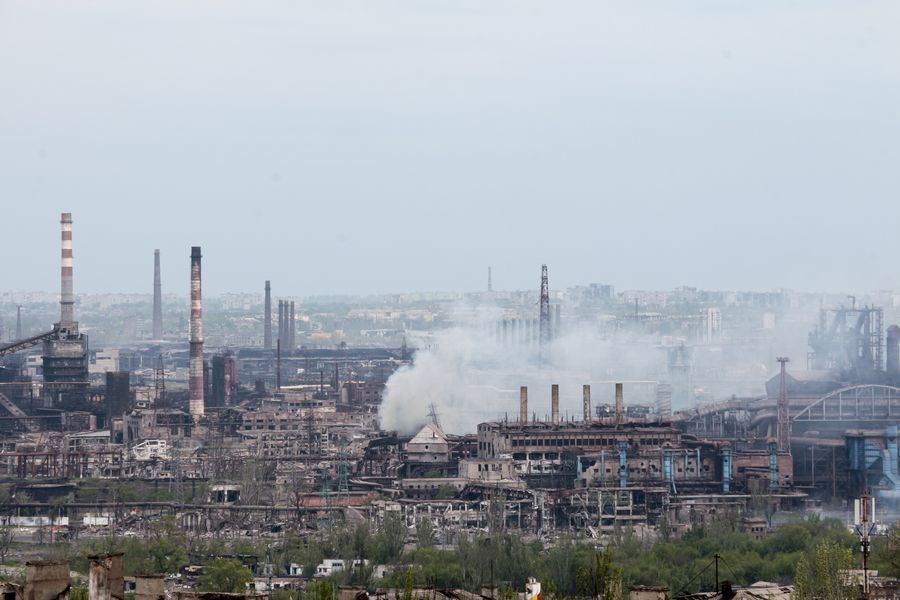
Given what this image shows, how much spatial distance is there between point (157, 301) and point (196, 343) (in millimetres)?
47204

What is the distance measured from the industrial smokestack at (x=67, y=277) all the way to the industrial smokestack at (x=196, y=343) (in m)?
3.56

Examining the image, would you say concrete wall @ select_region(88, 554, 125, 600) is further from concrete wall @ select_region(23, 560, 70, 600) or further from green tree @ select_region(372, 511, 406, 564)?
green tree @ select_region(372, 511, 406, 564)

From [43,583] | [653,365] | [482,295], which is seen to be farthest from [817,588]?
[482,295]

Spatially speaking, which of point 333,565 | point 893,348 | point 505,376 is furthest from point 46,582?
point 505,376

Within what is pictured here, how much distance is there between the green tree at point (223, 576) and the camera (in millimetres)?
28688

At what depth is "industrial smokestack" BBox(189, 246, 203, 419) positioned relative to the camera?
59.8 m

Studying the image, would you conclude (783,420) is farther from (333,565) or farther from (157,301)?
(157,301)

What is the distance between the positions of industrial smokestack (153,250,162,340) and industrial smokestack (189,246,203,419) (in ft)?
136

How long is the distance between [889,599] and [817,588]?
1.15m

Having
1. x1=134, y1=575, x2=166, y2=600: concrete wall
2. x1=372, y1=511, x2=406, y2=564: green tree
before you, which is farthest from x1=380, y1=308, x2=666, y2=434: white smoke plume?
x1=134, y1=575, x2=166, y2=600: concrete wall

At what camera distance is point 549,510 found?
4062 cm

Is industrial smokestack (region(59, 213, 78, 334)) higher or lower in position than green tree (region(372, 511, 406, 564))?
higher

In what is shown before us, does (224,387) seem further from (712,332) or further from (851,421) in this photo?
(712,332)

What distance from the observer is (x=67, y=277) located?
2496 inches
